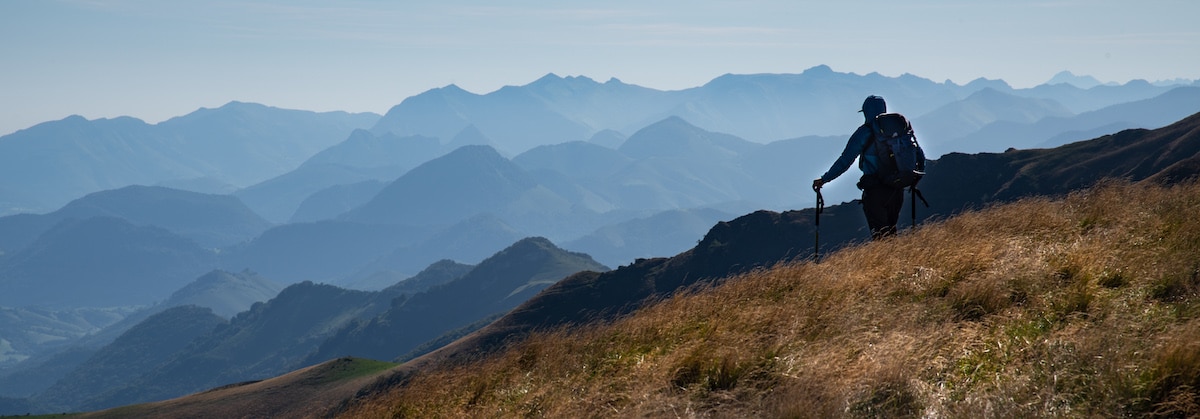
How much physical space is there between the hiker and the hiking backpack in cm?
1

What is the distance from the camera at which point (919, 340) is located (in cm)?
609

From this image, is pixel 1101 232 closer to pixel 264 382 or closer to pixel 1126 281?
pixel 1126 281

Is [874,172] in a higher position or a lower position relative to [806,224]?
higher

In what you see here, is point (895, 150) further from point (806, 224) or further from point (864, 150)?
point (806, 224)

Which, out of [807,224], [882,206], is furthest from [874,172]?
[807,224]

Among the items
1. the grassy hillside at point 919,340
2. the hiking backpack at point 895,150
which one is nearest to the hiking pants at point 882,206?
the hiking backpack at point 895,150

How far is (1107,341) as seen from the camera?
5297 millimetres

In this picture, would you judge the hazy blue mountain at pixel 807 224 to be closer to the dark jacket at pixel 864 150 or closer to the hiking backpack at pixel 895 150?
the dark jacket at pixel 864 150

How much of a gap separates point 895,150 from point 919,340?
17.4 feet

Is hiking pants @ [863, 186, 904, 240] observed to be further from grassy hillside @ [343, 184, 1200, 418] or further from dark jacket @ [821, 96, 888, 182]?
grassy hillside @ [343, 184, 1200, 418]

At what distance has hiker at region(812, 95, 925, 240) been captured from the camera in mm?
10953

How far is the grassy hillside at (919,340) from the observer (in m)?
5.04

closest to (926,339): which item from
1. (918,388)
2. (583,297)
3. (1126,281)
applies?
(918,388)

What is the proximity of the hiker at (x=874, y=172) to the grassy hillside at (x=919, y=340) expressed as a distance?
71 cm
